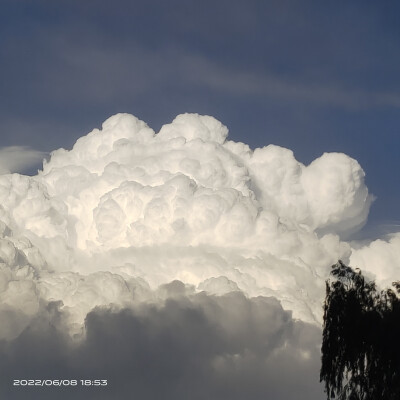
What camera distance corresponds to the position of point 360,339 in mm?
104750

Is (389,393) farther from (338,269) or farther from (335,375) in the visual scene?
(338,269)

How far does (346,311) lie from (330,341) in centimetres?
311

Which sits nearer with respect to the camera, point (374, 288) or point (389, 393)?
point (389, 393)

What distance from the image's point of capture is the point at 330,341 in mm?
105750

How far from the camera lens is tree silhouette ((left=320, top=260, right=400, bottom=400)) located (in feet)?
336

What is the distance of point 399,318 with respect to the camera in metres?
103

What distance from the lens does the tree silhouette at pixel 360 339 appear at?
336 ft

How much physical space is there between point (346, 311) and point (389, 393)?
9044mm

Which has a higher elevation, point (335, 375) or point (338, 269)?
point (338, 269)

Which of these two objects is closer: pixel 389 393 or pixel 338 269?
pixel 389 393

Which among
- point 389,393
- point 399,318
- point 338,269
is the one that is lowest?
point 389,393

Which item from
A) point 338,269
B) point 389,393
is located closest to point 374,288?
point 338,269

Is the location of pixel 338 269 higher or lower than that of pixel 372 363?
higher

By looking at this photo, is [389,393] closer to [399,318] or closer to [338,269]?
[399,318]
